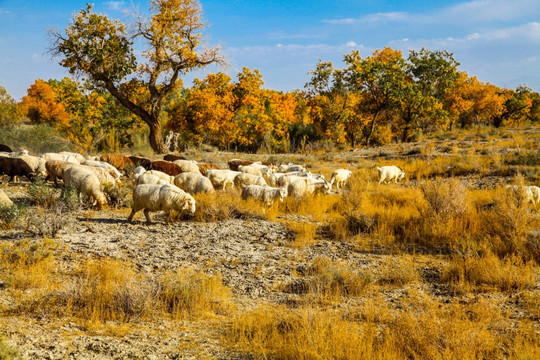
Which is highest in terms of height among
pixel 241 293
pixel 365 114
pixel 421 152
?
pixel 365 114

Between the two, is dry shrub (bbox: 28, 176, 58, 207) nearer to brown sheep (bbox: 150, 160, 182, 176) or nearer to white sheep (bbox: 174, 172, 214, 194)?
white sheep (bbox: 174, 172, 214, 194)

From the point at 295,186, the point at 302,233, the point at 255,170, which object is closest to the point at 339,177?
the point at 255,170

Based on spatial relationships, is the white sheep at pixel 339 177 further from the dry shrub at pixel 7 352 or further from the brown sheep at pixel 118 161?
the dry shrub at pixel 7 352

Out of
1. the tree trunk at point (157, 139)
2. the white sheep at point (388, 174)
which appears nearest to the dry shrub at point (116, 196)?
the white sheep at point (388, 174)

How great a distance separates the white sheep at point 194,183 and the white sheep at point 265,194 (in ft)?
3.94

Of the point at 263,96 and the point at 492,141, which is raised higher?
the point at 263,96

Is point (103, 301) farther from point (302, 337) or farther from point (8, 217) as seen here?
point (8, 217)

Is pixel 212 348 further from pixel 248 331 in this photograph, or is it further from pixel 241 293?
pixel 241 293

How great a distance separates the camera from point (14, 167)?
46.8 feet

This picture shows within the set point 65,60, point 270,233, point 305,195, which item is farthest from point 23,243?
point 65,60

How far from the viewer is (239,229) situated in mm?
9258

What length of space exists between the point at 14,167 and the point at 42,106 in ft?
A: 144

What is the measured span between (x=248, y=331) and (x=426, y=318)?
208 cm

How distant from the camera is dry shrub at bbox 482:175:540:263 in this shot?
7320mm
